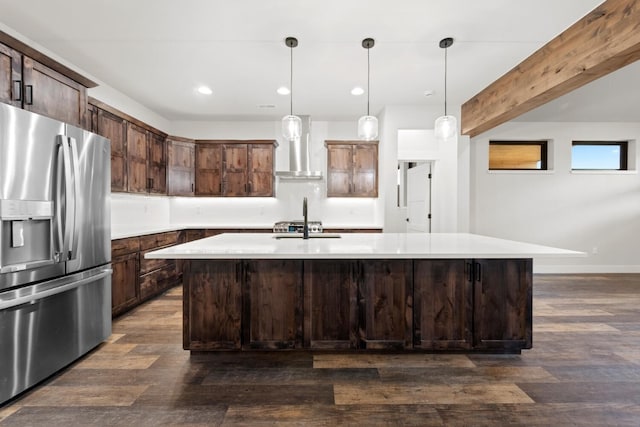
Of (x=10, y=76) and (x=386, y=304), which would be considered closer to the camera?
(x=10, y=76)

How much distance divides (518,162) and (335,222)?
11.5 ft

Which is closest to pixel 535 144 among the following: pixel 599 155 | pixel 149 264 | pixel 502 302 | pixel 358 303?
pixel 599 155

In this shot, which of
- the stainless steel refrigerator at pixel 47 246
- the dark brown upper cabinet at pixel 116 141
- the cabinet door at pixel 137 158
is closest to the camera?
the stainless steel refrigerator at pixel 47 246

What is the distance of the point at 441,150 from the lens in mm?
5281

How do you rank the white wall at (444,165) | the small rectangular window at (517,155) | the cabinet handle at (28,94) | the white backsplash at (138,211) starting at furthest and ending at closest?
the small rectangular window at (517,155) < the white wall at (444,165) < the white backsplash at (138,211) < the cabinet handle at (28,94)

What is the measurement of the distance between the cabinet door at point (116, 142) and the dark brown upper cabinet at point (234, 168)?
149cm

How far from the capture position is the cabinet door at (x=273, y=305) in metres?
2.48

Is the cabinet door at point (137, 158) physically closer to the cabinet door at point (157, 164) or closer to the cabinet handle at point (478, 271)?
the cabinet door at point (157, 164)

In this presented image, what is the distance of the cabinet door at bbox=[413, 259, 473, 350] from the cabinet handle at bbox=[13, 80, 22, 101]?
3152 mm

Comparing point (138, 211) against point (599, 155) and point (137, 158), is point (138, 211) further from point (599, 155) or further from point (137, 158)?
point (599, 155)

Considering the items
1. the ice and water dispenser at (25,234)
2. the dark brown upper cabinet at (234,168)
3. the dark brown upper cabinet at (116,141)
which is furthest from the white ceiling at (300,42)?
the ice and water dispenser at (25,234)

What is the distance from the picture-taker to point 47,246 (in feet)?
7.18

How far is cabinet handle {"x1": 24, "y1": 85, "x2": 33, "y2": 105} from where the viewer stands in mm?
2281

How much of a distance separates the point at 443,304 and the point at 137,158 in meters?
4.32
